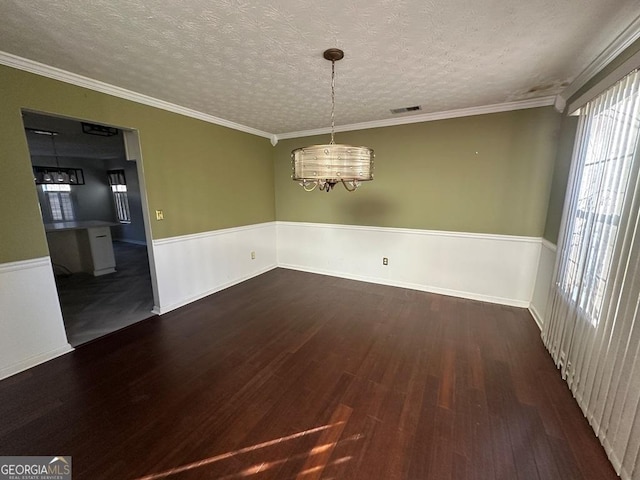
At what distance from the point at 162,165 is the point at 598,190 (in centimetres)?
402

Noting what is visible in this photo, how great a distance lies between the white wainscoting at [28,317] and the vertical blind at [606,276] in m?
4.08

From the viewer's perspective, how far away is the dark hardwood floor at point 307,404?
4.62ft

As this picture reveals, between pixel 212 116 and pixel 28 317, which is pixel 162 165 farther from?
pixel 28 317

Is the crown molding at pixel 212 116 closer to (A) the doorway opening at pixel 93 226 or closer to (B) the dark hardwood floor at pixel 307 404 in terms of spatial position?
(A) the doorway opening at pixel 93 226

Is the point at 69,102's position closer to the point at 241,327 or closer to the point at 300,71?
the point at 300,71

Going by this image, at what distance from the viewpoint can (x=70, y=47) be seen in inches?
70.5

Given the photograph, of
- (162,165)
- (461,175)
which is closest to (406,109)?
(461,175)

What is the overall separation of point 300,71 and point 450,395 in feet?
9.26

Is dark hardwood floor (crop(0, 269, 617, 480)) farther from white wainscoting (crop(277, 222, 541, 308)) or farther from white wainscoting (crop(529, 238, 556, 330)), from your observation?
white wainscoting (crop(277, 222, 541, 308))

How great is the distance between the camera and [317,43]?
68.7 inches

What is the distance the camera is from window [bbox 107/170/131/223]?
7141 mm

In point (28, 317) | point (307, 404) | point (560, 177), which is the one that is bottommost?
point (307, 404)

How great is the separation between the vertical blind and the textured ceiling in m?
0.60

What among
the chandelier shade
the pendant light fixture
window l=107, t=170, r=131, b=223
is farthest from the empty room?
window l=107, t=170, r=131, b=223
